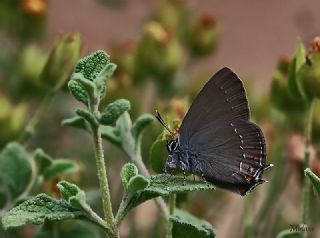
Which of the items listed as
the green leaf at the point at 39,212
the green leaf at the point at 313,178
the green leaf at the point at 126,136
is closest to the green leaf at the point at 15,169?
the green leaf at the point at 126,136

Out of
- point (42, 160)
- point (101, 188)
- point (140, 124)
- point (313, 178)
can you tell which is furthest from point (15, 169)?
point (313, 178)

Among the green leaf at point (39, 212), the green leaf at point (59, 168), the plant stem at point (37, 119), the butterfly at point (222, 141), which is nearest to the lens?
the green leaf at point (39, 212)

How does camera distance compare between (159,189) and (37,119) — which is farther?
(37,119)

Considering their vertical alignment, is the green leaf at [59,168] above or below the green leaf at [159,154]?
below

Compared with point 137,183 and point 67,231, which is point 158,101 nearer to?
point 67,231

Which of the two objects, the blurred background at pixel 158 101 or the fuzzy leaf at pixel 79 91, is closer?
the fuzzy leaf at pixel 79 91

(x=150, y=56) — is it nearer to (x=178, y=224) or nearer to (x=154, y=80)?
(x=154, y=80)

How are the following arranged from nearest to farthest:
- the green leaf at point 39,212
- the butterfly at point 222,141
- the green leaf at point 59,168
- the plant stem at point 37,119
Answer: the green leaf at point 39,212 < the butterfly at point 222,141 < the green leaf at point 59,168 < the plant stem at point 37,119

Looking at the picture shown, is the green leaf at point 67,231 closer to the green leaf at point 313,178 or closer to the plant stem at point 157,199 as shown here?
the plant stem at point 157,199
